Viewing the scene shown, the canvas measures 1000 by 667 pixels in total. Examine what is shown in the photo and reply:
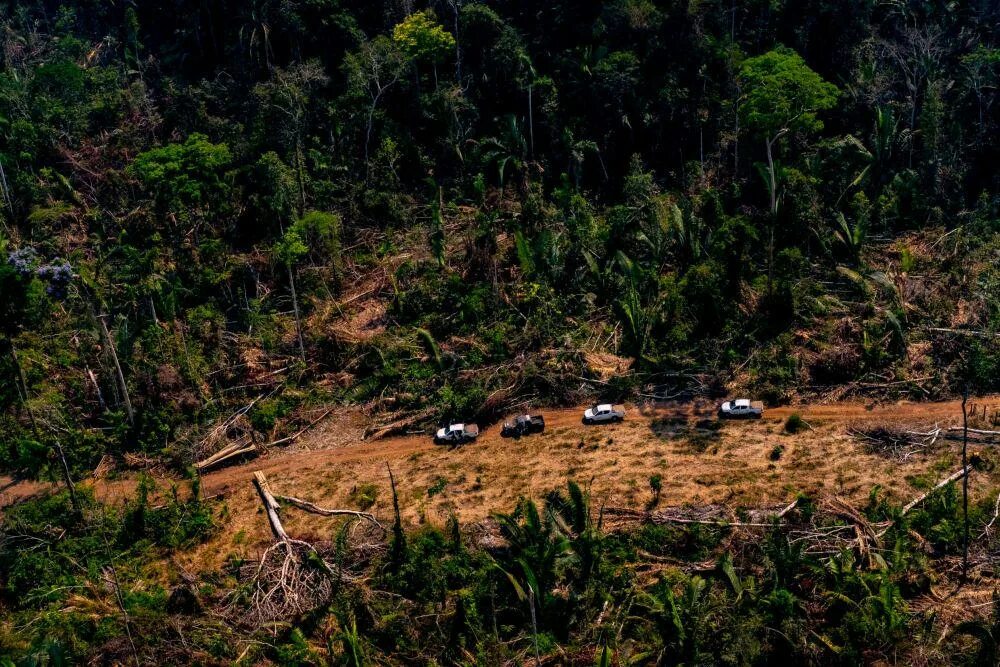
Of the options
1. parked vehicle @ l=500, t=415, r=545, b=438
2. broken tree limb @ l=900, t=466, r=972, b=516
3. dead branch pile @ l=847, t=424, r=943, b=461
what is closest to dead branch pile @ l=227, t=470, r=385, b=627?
parked vehicle @ l=500, t=415, r=545, b=438

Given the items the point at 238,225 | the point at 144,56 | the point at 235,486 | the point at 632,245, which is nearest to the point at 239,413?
the point at 235,486

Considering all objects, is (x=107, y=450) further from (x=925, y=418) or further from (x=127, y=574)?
(x=925, y=418)

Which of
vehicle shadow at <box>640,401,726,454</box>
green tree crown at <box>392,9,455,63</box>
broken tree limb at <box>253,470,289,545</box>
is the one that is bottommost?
broken tree limb at <box>253,470,289,545</box>

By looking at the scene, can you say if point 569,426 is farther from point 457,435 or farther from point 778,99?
point 778,99

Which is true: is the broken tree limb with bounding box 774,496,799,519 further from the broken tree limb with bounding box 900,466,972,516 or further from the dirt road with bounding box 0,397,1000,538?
the broken tree limb with bounding box 900,466,972,516

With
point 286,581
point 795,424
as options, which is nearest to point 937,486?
point 795,424
